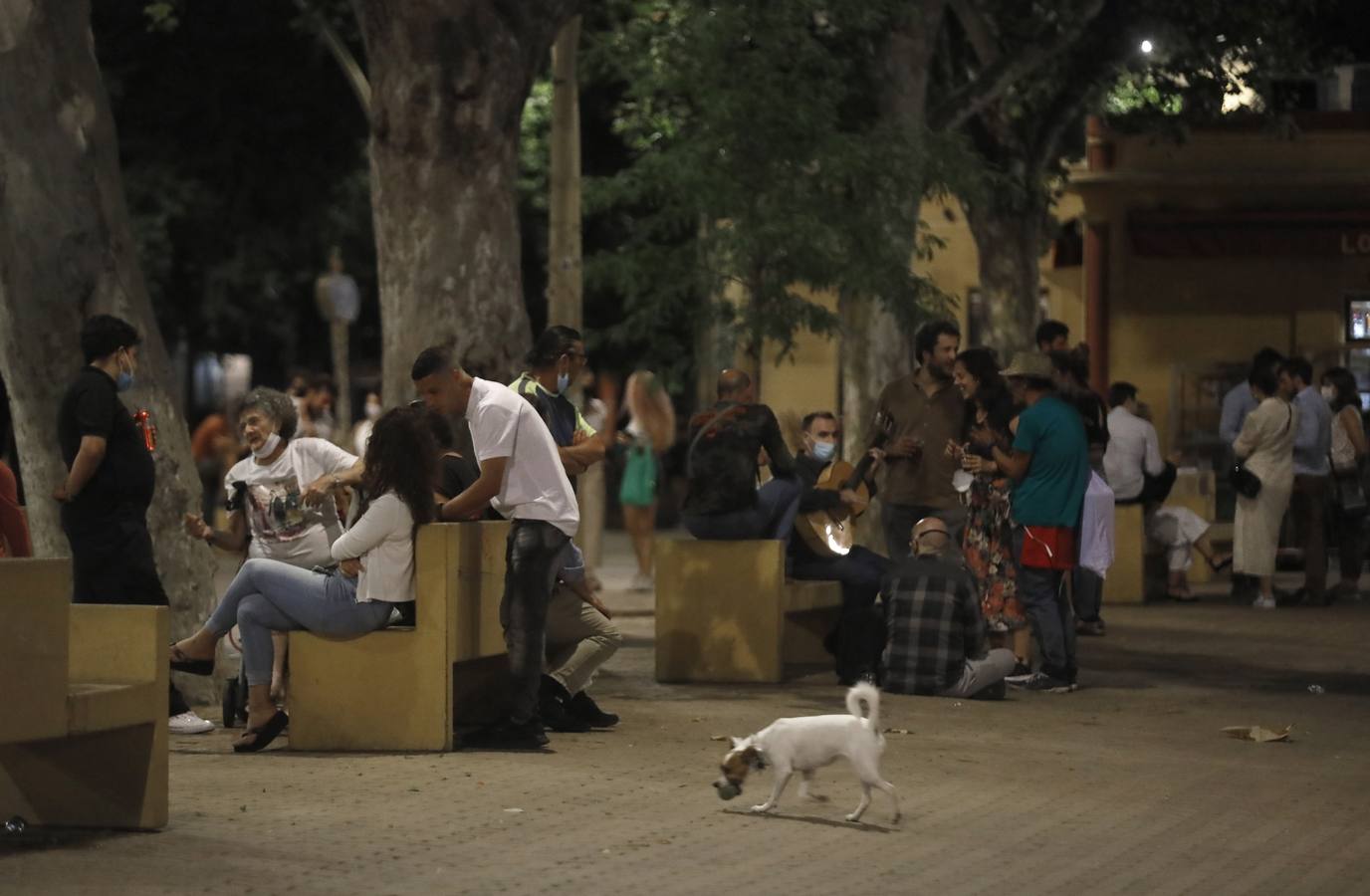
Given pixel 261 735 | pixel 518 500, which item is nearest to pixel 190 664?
pixel 261 735

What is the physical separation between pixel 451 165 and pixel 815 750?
588 centimetres

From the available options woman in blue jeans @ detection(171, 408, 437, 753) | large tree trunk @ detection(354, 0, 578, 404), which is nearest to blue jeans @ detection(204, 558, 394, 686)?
woman in blue jeans @ detection(171, 408, 437, 753)

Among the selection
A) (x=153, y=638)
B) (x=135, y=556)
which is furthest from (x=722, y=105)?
(x=153, y=638)

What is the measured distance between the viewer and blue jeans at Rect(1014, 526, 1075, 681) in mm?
14055

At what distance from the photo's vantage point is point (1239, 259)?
29609 millimetres

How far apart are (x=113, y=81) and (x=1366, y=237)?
1716 centimetres

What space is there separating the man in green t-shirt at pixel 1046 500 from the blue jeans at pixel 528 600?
3.46 metres

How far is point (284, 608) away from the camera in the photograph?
37.0ft

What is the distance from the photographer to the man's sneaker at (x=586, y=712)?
1234cm

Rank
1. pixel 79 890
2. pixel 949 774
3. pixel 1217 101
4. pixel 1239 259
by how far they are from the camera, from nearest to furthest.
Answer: pixel 79 890 < pixel 949 774 < pixel 1217 101 < pixel 1239 259

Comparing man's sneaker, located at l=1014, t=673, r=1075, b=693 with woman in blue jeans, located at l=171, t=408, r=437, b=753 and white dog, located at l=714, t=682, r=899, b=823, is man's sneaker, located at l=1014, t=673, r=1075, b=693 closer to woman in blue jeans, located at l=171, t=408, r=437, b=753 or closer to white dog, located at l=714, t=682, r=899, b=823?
woman in blue jeans, located at l=171, t=408, r=437, b=753

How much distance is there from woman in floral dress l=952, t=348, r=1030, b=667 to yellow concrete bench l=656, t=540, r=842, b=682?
3.33ft

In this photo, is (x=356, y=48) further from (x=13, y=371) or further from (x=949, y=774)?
(x=949, y=774)

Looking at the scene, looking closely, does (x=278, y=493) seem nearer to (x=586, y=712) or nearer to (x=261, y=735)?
(x=261, y=735)
